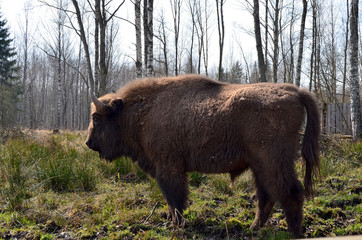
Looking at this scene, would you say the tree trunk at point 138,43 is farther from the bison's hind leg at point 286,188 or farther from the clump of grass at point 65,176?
the bison's hind leg at point 286,188

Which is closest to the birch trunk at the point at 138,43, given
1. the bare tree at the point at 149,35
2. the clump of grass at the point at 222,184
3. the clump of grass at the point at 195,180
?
the bare tree at the point at 149,35

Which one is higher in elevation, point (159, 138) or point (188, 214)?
point (159, 138)

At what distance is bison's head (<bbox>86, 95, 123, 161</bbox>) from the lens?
5.14 meters

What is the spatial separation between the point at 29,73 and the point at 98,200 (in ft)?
181

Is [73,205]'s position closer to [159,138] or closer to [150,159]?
[150,159]

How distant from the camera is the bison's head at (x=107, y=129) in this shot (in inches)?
202

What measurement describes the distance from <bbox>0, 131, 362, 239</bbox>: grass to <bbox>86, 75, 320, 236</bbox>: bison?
0.50 metres

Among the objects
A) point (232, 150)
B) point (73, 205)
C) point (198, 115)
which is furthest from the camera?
point (73, 205)

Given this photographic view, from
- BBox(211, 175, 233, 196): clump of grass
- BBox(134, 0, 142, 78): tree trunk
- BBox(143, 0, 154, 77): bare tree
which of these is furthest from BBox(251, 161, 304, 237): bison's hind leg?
BBox(134, 0, 142, 78): tree trunk

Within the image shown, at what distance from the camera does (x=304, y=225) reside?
13.8 ft

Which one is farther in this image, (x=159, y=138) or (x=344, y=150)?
(x=344, y=150)

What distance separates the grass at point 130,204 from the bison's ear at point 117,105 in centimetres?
173

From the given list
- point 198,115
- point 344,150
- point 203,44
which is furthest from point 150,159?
point 203,44

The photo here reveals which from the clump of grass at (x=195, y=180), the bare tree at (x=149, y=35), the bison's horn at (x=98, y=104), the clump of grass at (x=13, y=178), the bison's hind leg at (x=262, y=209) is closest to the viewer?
the bison's hind leg at (x=262, y=209)
